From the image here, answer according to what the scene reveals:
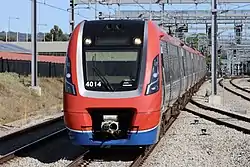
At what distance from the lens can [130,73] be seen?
11.8 m

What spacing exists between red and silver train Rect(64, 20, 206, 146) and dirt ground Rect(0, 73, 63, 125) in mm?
11577

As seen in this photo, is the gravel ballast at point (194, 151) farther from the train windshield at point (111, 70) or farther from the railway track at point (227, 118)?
the train windshield at point (111, 70)

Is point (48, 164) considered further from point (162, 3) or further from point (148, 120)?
point (162, 3)

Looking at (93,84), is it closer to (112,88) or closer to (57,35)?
(112,88)

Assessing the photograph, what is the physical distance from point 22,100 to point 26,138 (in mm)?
11981

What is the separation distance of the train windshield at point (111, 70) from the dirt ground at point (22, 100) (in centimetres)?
1162

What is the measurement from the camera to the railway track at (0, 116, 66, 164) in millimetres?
13594

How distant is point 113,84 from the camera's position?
11672 millimetres

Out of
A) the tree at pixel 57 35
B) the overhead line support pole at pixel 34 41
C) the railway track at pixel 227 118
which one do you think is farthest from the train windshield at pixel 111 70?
the tree at pixel 57 35

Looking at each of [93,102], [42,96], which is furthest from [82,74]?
[42,96]

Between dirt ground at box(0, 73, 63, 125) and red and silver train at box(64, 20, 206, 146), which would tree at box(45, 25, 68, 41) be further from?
red and silver train at box(64, 20, 206, 146)

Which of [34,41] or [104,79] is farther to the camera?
[34,41]

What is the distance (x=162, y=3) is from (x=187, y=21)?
10178 mm

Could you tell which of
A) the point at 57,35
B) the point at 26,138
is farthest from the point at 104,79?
the point at 57,35
